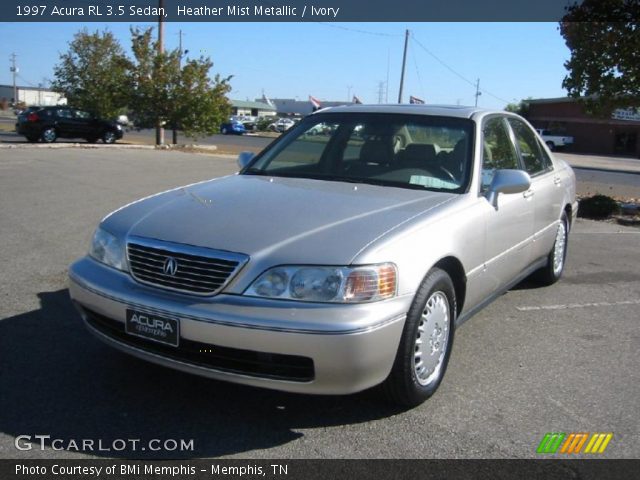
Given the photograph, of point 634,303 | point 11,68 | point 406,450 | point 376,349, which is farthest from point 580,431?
point 11,68

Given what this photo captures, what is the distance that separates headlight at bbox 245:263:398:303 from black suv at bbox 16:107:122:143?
82.5ft

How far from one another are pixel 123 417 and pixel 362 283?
139 centimetres

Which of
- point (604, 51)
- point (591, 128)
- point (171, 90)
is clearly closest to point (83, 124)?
point (171, 90)

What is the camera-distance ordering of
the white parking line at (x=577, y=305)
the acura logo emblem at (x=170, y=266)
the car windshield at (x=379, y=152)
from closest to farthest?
the acura logo emblem at (x=170, y=266) < the car windshield at (x=379, y=152) < the white parking line at (x=577, y=305)

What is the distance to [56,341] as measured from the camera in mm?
4211

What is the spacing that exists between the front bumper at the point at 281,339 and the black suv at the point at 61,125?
2478 centimetres

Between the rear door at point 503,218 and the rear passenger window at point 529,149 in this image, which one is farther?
the rear passenger window at point 529,149

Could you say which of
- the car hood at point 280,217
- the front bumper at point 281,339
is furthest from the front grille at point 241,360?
the car hood at point 280,217

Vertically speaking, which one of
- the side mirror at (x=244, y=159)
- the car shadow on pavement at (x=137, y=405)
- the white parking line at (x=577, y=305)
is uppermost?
the side mirror at (x=244, y=159)

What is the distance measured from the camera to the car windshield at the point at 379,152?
171 inches

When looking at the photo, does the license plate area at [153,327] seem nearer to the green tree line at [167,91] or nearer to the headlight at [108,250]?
the headlight at [108,250]

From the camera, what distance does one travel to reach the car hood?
3135mm

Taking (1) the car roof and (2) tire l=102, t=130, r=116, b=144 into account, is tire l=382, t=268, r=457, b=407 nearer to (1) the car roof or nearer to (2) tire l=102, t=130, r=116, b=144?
(1) the car roof

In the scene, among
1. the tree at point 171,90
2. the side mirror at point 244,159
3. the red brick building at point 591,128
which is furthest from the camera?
the red brick building at point 591,128
